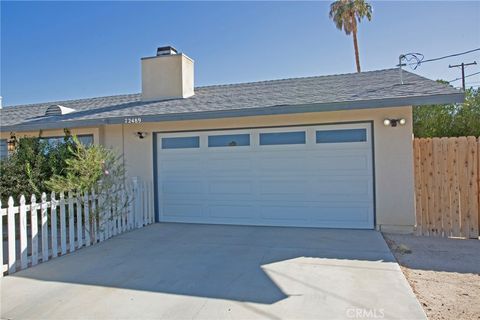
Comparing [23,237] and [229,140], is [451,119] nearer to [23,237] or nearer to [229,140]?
[229,140]

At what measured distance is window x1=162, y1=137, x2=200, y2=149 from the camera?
8008 millimetres

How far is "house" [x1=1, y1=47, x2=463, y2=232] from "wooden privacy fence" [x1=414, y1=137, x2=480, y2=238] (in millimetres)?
316

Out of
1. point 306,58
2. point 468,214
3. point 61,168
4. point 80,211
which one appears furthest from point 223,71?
point 468,214

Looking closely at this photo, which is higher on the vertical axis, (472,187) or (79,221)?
(472,187)

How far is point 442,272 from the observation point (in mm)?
4223

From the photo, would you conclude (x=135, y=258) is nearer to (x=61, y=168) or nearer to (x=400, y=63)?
(x=61, y=168)

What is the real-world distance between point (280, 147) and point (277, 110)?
3.44ft

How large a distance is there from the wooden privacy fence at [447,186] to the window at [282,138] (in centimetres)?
245

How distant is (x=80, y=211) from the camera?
5.67m

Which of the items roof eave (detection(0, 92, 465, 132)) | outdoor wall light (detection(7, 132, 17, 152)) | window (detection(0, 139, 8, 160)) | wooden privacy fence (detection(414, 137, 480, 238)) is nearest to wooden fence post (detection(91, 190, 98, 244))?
roof eave (detection(0, 92, 465, 132))

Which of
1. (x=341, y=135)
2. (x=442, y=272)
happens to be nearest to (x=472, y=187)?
(x=341, y=135)

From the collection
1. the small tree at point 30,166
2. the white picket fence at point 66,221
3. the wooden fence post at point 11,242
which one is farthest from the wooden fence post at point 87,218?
the small tree at point 30,166

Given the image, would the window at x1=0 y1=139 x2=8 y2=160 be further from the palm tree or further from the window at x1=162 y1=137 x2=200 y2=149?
the palm tree

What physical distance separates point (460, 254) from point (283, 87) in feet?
18.5
